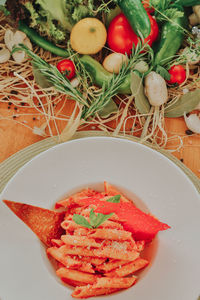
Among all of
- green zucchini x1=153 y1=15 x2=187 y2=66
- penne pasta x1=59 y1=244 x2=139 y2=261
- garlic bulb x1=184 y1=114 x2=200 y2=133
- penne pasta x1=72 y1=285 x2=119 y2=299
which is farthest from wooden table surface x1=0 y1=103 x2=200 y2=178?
penne pasta x1=72 y1=285 x2=119 y2=299

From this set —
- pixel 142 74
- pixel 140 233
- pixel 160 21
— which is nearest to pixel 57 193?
pixel 140 233

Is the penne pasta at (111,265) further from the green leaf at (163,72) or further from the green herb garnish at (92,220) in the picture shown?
the green leaf at (163,72)

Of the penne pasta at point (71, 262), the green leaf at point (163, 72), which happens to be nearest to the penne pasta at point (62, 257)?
the penne pasta at point (71, 262)

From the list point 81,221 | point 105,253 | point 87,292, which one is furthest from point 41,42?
point 87,292

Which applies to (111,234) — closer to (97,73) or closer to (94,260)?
(94,260)

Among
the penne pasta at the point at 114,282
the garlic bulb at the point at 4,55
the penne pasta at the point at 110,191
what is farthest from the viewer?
the garlic bulb at the point at 4,55

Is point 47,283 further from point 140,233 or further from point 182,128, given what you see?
point 182,128
